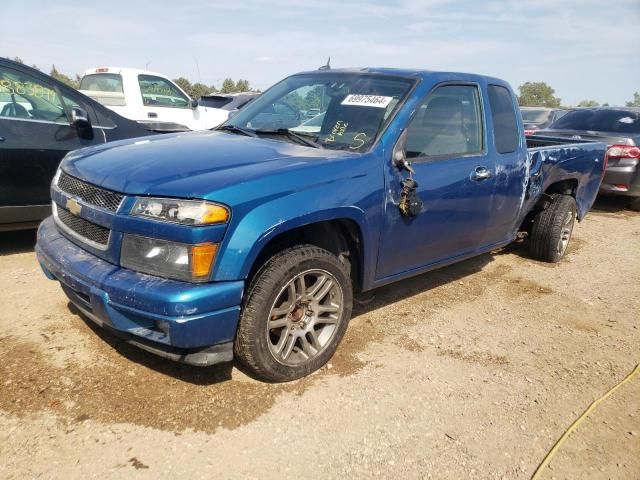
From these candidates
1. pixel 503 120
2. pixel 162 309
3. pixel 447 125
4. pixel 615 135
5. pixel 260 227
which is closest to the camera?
pixel 162 309

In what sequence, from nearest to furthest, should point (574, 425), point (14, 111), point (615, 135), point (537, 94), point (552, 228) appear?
point (574, 425)
point (14, 111)
point (552, 228)
point (615, 135)
point (537, 94)

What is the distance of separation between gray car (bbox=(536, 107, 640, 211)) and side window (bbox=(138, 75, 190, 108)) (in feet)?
21.1

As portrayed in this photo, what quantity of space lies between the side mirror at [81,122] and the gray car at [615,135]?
6.42 meters

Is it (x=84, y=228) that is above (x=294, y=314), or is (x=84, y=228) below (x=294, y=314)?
above

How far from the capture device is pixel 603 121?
8.87 m

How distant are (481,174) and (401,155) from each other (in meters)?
0.93

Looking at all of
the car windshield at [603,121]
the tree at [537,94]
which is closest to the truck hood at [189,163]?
the car windshield at [603,121]

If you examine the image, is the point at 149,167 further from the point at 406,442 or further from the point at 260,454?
the point at 406,442

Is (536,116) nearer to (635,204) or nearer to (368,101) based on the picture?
(635,204)

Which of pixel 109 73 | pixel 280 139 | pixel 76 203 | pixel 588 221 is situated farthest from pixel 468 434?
pixel 109 73

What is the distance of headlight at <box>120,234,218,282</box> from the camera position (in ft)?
7.76

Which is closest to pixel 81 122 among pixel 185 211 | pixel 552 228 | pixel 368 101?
pixel 368 101

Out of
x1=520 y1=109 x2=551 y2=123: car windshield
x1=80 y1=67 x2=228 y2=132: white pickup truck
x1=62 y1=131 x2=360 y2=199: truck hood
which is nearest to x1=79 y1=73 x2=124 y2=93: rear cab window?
x1=80 y1=67 x2=228 y2=132: white pickup truck

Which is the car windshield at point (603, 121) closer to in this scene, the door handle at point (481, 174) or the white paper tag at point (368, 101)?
the door handle at point (481, 174)
